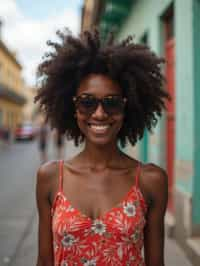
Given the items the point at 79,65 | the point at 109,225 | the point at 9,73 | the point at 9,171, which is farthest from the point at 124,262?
the point at 9,73

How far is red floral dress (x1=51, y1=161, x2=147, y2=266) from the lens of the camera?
67.1 inches

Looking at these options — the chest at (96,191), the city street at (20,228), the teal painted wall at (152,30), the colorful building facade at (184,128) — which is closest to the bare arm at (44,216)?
the chest at (96,191)

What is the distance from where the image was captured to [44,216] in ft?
6.36

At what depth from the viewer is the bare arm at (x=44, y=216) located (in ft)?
6.21

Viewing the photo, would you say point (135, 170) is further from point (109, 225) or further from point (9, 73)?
point (9, 73)

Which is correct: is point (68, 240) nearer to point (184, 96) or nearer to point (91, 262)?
point (91, 262)

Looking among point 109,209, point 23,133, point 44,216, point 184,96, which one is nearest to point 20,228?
point 184,96

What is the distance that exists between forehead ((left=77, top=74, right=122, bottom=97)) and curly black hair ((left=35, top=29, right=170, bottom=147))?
0.09ft

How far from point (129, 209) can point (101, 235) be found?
0.17 metres

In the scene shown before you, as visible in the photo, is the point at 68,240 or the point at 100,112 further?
the point at 100,112

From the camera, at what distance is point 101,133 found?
6.08ft

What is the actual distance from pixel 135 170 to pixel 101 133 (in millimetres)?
250

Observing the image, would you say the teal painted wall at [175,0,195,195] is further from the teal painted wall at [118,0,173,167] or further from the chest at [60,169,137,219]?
the chest at [60,169,137,219]

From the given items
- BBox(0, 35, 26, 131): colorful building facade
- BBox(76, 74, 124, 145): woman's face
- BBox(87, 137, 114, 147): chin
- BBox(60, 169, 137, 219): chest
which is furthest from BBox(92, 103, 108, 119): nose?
BBox(0, 35, 26, 131): colorful building facade
